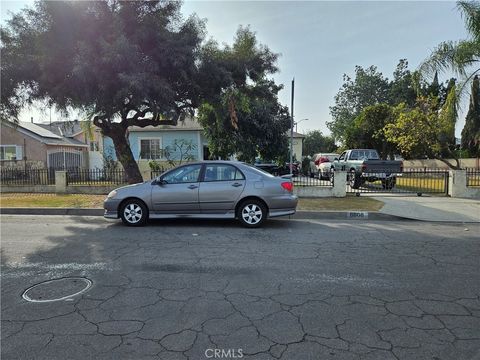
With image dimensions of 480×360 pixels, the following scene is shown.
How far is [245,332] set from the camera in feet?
11.6

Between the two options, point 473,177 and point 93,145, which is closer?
point 473,177

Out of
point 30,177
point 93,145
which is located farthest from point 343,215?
point 93,145

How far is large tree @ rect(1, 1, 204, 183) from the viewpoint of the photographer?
1078 cm

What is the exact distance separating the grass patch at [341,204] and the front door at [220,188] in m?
3.47

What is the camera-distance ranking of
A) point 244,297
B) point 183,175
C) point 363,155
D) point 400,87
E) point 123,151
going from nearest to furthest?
point 244,297, point 183,175, point 123,151, point 363,155, point 400,87

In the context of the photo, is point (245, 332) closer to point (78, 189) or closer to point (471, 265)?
point (471, 265)

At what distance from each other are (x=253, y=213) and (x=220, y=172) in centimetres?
122

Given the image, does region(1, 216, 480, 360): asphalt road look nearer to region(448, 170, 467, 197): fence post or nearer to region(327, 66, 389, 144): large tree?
region(448, 170, 467, 197): fence post

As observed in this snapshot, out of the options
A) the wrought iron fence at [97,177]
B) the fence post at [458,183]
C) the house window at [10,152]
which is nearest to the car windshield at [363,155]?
the fence post at [458,183]

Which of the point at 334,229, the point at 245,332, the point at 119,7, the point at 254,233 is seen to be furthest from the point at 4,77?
the point at 245,332

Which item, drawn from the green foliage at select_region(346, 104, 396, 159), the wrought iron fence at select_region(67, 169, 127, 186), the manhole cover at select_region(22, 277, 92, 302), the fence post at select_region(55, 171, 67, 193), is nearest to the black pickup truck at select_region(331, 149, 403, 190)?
the wrought iron fence at select_region(67, 169, 127, 186)

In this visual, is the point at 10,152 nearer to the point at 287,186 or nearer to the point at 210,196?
the point at 210,196

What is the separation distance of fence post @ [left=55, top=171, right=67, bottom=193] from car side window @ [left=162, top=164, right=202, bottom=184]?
9898 millimetres

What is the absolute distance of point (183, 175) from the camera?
29.8ft
